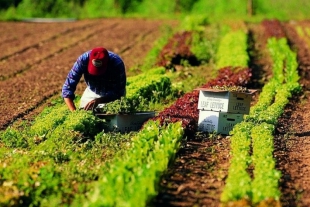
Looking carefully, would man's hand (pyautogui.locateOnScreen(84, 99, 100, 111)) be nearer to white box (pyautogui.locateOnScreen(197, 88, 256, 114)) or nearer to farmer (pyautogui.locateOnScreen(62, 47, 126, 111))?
farmer (pyautogui.locateOnScreen(62, 47, 126, 111))

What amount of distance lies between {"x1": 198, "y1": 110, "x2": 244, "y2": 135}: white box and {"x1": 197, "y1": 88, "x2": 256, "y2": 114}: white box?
0.07 m

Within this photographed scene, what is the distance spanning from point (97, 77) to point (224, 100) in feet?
5.99

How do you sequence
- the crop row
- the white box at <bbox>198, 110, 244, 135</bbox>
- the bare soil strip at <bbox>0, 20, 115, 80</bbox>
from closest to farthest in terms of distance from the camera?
the crop row → the white box at <bbox>198, 110, 244, 135</bbox> → the bare soil strip at <bbox>0, 20, 115, 80</bbox>

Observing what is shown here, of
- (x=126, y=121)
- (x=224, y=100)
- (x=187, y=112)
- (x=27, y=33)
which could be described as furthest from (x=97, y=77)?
(x=27, y=33)

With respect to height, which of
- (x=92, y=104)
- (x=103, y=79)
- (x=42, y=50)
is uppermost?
(x=103, y=79)

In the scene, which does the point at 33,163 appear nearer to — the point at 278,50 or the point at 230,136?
the point at 230,136

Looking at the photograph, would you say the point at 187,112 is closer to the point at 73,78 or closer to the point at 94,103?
the point at 94,103

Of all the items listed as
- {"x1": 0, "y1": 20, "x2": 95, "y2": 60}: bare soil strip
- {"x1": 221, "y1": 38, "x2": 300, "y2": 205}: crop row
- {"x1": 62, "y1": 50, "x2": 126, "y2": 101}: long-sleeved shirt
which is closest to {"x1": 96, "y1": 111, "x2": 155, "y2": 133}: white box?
{"x1": 62, "y1": 50, "x2": 126, "y2": 101}: long-sleeved shirt

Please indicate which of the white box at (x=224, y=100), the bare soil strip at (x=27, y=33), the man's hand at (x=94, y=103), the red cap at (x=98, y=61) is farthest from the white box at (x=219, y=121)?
the bare soil strip at (x=27, y=33)

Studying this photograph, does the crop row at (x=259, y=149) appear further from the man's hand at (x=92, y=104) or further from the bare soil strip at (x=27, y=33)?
the bare soil strip at (x=27, y=33)

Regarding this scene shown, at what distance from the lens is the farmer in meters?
9.28

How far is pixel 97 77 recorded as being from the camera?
9.79 meters

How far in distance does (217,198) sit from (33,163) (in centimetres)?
206

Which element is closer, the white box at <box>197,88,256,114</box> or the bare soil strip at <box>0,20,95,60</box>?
the white box at <box>197,88,256,114</box>
